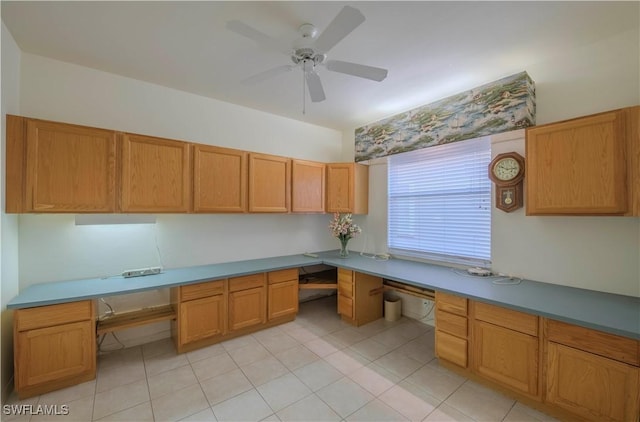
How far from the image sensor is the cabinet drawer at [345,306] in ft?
10.9

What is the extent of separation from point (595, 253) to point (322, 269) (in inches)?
125

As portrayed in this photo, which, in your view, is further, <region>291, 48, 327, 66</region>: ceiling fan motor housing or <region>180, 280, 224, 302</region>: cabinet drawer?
<region>180, 280, 224, 302</region>: cabinet drawer

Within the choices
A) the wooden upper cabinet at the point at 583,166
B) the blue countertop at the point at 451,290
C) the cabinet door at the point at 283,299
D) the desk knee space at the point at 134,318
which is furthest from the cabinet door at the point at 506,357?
the desk knee space at the point at 134,318

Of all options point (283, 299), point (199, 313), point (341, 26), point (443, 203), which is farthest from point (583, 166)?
point (199, 313)

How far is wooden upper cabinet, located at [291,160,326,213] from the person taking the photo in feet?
11.8

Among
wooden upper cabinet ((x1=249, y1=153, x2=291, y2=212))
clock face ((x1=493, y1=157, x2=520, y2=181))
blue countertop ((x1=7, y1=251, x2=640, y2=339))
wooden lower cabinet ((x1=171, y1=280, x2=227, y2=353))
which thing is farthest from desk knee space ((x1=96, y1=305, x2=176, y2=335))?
clock face ((x1=493, y1=157, x2=520, y2=181))

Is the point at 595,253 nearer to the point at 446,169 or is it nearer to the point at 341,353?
the point at 446,169

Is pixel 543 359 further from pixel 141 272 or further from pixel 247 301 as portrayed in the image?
pixel 141 272

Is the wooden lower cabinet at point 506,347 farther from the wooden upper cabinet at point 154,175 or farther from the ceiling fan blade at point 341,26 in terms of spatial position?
the wooden upper cabinet at point 154,175

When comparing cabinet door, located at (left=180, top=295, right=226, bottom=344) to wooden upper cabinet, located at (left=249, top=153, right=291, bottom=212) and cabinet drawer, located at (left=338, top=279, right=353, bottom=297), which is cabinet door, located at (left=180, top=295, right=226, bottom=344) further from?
cabinet drawer, located at (left=338, top=279, right=353, bottom=297)

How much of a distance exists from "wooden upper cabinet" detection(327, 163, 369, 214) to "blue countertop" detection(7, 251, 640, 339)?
95cm

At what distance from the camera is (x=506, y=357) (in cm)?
202

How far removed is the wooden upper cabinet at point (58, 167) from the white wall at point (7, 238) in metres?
0.07

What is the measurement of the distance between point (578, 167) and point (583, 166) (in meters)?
0.03
